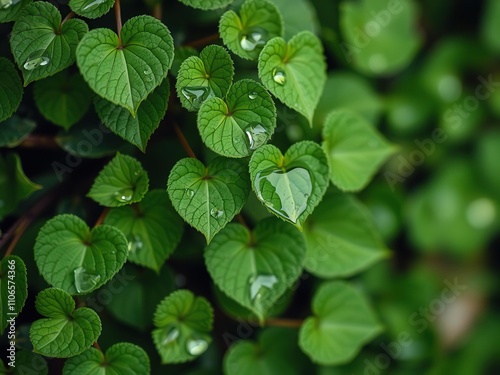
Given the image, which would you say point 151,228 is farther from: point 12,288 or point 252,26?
point 252,26

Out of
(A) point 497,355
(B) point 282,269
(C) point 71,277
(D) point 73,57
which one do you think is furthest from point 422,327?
(D) point 73,57

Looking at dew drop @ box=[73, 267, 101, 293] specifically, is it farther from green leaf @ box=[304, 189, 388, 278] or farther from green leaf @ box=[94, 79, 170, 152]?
green leaf @ box=[304, 189, 388, 278]

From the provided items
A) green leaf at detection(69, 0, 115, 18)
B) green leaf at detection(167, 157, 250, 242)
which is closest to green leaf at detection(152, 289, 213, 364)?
green leaf at detection(167, 157, 250, 242)

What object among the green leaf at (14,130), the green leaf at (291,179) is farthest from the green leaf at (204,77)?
the green leaf at (14,130)

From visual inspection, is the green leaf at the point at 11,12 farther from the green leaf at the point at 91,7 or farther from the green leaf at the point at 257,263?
the green leaf at the point at 257,263

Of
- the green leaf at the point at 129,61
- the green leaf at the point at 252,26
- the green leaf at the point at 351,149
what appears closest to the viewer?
the green leaf at the point at 129,61

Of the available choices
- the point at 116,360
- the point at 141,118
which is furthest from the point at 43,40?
the point at 116,360
